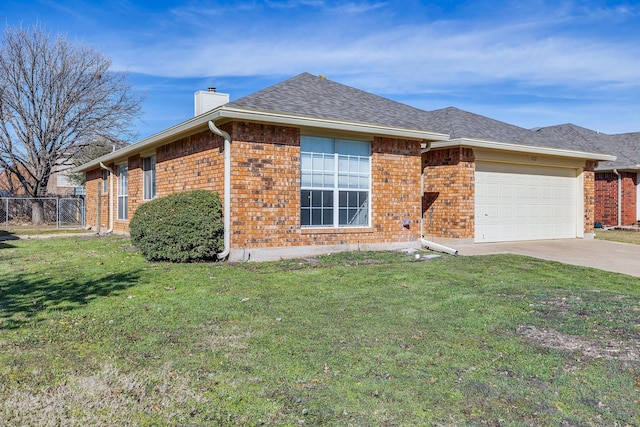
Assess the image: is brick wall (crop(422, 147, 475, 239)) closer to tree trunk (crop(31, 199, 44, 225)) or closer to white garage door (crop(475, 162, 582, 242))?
white garage door (crop(475, 162, 582, 242))

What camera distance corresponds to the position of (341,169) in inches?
428

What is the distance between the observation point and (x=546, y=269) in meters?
8.89

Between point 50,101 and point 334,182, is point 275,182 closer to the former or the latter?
point 334,182

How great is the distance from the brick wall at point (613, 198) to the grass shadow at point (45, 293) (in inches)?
859

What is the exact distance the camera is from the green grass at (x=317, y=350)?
120 inches

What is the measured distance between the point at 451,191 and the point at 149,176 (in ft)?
30.9

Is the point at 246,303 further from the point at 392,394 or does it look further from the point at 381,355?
the point at 392,394

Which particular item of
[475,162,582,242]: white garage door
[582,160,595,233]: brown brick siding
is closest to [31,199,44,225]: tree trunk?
[475,162,582,242]: white garage door

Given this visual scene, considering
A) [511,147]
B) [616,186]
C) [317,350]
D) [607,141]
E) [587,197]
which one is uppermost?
[607,141]

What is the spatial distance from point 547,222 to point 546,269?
22.3 ft

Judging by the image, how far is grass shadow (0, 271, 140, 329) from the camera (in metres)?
5.43

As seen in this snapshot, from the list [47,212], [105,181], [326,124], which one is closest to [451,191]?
[326,124]

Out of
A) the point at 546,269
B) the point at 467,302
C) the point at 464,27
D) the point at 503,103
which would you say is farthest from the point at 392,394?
the point at 503,103

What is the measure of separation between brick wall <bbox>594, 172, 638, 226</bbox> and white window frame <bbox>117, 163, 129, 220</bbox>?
21.1 meters
